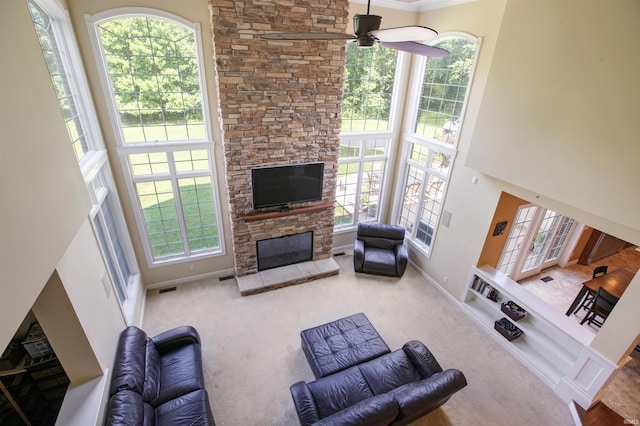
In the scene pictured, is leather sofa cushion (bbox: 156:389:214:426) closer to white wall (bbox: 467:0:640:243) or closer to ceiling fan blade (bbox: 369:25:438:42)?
ceiling fan blade (bbox: 369:25:438:42)

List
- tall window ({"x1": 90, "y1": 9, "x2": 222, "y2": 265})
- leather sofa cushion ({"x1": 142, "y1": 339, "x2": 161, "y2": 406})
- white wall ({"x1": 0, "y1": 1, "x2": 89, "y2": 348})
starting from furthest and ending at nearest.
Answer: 1. tall window ({"x1": 90, "y1": 9, "x2": 222, "y2": 265})
2. leather sofa cushion ({"x1": 142, "y1": 339, "x2": 161, "y2": 406})
3. white wall ({"x1": 0, "y1": 1, "x2": 89, "y2": 348})

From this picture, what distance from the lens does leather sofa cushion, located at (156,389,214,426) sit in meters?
3.23

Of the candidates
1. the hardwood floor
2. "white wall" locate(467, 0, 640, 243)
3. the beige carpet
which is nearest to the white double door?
the hardwood floor

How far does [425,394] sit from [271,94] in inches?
179

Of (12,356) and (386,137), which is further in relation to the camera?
(386,137)

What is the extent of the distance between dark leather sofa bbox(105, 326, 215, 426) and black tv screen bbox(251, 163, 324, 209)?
7.88 feet

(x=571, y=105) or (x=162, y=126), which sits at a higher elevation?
(x=571, y=105)

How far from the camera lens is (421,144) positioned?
6.12m

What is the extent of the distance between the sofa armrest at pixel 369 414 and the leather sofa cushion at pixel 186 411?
4.17 feet

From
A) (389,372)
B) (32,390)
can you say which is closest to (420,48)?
(389,372)

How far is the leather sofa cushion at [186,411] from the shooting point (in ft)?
10.6

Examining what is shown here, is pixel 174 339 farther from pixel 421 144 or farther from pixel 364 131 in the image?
pixel 421 144

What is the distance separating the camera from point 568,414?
394 cm

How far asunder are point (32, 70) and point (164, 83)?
2686mm
